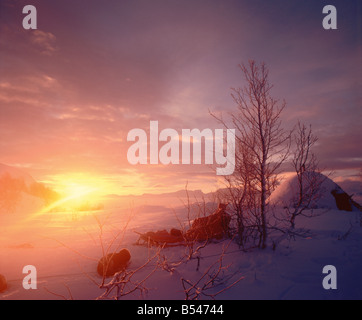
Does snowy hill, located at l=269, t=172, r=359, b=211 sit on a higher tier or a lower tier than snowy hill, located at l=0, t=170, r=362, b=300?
higher

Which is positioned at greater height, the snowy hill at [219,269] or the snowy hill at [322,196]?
the snowy hill at [322,196]

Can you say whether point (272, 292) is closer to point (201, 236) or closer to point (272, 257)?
point (272, 257)

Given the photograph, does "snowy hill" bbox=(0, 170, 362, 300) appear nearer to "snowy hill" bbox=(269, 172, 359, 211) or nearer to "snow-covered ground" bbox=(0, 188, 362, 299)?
"snow-covered ground" bbox=(0, 188, 362, 299)

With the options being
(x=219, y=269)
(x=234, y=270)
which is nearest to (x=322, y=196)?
(x=234, y=270)

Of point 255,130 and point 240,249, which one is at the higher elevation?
point 255,130

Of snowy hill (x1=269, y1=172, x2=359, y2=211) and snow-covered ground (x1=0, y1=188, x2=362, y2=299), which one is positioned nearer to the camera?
snow-covered ground (x1=0, y1=188, x2=362, y2=299)

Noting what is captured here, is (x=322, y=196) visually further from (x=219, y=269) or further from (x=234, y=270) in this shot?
(x=219, y=269)

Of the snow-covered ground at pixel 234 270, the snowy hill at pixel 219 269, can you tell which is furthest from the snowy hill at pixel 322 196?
the snow-covered ground at pixel 234 270

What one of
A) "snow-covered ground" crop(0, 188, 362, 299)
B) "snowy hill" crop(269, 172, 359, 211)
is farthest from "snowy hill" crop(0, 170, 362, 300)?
"snowy hill" crop(269, 172, 359, 211)

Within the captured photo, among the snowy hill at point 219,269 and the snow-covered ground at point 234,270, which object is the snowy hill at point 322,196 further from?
the snow-covered ground at point 234,270

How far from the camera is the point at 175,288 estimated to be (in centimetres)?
499
